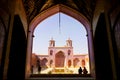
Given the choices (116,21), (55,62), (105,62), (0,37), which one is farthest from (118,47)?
(55,62)

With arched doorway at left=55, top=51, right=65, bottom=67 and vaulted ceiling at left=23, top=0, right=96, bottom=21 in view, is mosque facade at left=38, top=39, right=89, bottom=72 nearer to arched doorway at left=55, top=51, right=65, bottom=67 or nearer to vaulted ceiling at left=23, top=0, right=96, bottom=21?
arched doorway at left=55, top=51, right=65, bottom=67

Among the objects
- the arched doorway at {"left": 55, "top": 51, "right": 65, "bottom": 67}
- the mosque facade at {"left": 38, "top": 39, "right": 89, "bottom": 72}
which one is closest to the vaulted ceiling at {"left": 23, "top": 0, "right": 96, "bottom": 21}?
the mosque facade at {"left": 38, "top": 39, "right": 89, "bottom": 72}

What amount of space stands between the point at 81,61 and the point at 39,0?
30874 millimetres

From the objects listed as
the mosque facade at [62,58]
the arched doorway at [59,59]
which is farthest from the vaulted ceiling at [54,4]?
the arched doorway at [59,59]

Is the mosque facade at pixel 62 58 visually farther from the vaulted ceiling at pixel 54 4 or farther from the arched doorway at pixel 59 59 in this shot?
the vaulted ceiling at pixel 54 4

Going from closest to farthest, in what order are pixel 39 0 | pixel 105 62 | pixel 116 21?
pixel 116 21 < pixel 105 62 < pixel 39 0

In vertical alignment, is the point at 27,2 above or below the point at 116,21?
above

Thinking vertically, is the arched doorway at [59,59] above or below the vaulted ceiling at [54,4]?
below

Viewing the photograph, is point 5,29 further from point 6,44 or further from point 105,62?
point 105,62

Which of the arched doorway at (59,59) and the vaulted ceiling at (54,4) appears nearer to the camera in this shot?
the vaulted ceiling at (54,4)

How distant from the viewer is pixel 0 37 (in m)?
3.34

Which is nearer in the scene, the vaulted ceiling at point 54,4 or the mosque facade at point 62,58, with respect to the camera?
the vaulted ceiling at point 54,4

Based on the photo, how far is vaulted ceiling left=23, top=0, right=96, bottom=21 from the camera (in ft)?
23.8

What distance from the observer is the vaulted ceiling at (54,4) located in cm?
726
